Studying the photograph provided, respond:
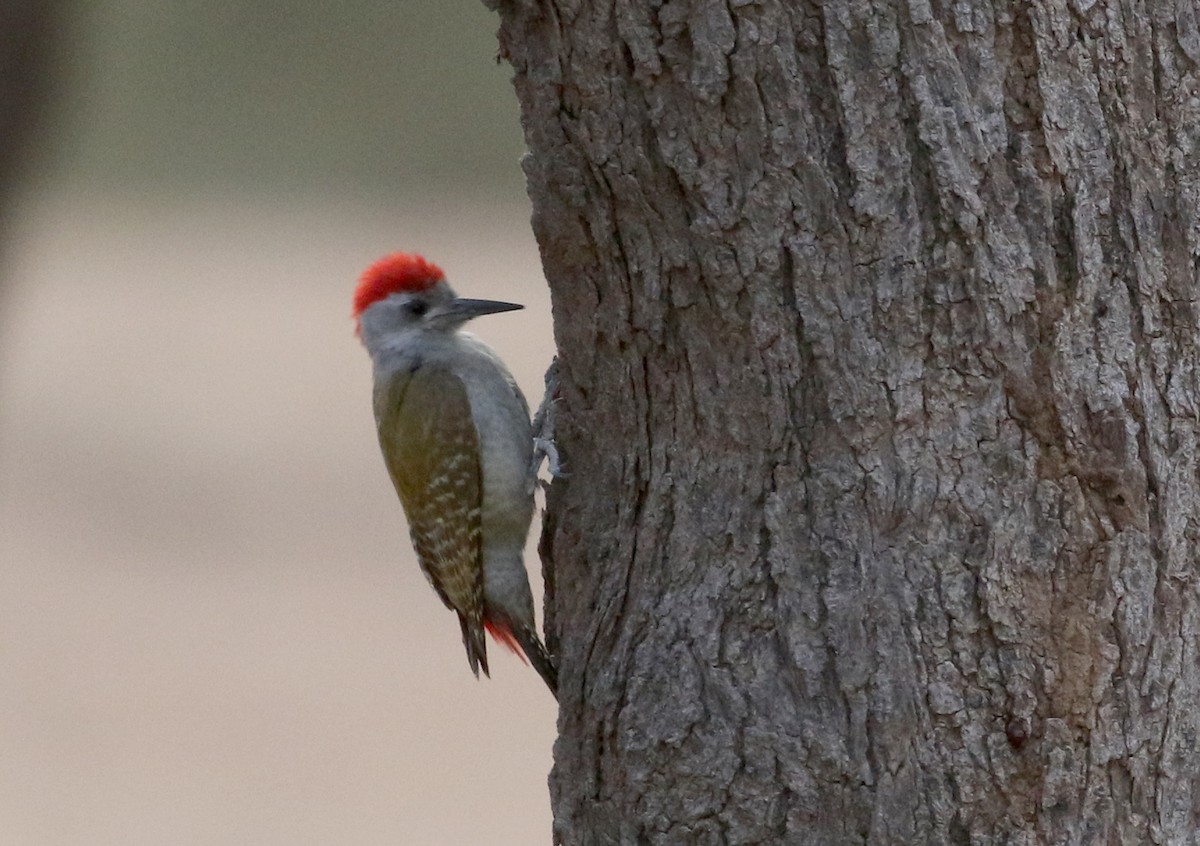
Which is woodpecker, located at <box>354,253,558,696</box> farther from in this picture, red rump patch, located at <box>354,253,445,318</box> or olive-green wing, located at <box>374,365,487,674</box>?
red rump patch, located at <box>354,253,445,318</box>

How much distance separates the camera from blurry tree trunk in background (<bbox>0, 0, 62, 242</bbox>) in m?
3.31

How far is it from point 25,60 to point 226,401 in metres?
12.5

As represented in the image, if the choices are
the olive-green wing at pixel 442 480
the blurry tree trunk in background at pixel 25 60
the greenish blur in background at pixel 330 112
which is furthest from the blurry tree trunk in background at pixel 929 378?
A: the greenish blur in background at pixel 330 112

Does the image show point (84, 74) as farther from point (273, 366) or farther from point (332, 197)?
point (332, 197)

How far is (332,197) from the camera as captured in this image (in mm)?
21547

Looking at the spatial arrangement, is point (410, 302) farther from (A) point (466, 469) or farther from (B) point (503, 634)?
(B) point (503, 634)

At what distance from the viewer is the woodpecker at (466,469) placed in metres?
4.73

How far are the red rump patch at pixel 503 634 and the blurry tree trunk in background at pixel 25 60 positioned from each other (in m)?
2.03

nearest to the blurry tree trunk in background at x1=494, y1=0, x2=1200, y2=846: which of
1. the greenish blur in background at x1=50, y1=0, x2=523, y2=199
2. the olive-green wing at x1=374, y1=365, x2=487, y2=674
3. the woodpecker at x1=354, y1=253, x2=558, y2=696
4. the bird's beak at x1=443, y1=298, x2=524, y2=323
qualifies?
the woodpecker at x1=354, y1=253, x2=558, y2=696

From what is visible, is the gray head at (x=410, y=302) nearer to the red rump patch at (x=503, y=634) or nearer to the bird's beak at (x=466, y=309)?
the bird's beak at (x=466, y=309)

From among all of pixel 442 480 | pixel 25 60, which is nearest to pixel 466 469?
pixel 442 480

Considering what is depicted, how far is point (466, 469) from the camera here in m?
4.79

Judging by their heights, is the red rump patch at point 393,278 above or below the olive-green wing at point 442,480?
above

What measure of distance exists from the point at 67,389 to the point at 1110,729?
1438 cm
